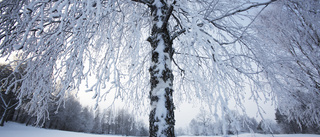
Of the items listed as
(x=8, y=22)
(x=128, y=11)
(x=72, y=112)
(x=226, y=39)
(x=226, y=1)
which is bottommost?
(x=72, y=112)

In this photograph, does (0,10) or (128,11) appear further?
(128,11)

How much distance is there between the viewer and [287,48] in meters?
5.21

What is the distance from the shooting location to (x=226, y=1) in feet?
8.05

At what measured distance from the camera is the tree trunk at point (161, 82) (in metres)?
1.54

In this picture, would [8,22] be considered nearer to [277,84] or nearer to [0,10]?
[0,10]

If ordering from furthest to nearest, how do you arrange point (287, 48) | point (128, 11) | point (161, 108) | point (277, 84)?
1. point (287, 48)
2. point (128, 11)
3. point (277, 84)
4. point (161, 108)

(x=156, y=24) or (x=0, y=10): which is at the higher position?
(x=0, y=10)

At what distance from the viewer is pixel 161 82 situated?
172 cm

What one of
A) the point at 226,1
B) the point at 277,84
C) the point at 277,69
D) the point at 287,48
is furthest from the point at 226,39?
the point at 287,48

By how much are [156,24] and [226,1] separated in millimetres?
1622

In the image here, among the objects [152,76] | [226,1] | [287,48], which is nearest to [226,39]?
[226,1]

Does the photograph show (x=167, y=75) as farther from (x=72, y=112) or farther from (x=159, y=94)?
(x=72, y=112)

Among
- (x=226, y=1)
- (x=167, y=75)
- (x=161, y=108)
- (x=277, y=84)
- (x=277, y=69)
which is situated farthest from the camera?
(x=226, y=1)

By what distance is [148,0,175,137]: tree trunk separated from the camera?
1535 millimetres
